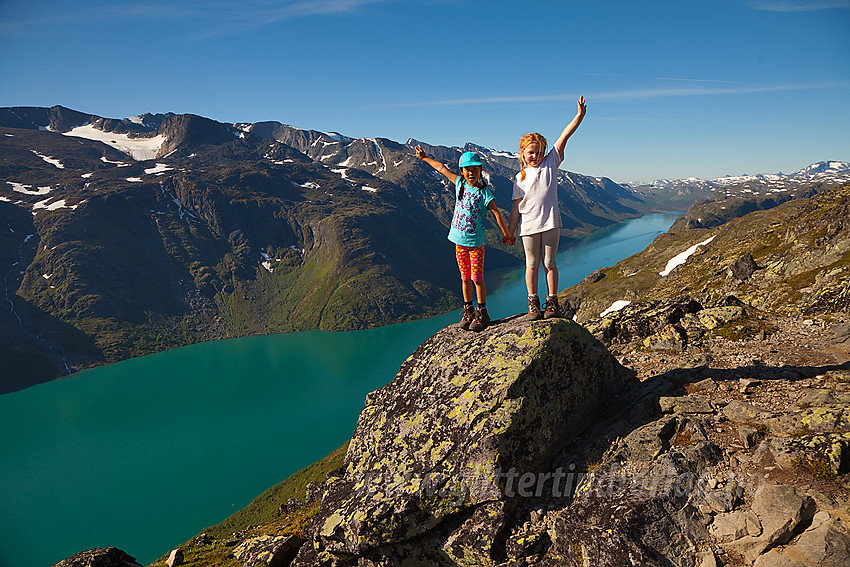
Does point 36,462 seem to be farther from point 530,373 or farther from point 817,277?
point 817,277

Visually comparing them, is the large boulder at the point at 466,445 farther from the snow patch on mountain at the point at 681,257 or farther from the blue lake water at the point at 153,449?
the snow patch on mountain at the point at 681,257

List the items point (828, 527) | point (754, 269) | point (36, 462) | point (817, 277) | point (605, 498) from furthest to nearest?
point (36, 462) → point (754, 269) → point (817, 277) → point (605, 498) → point (828, 527)

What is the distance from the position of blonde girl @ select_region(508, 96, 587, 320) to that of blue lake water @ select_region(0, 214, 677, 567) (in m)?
111

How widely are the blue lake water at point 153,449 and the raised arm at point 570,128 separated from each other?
114 meters

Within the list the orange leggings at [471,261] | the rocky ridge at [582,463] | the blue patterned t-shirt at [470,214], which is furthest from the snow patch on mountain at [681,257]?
the blue patterned t-shirt at [470,214]

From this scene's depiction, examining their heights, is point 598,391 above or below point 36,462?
above

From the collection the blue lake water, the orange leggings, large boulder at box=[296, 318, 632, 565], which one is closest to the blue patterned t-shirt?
the orange leggings

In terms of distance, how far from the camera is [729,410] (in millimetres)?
12508

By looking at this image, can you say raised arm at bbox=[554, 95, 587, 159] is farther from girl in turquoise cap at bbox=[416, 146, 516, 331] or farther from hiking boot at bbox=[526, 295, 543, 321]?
hiking boot at bbox=[526, 295, 543, 321]

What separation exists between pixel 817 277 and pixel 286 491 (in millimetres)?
97641

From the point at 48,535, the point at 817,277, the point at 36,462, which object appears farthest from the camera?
the point at 36,462

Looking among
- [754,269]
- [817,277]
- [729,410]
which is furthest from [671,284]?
[729,410]

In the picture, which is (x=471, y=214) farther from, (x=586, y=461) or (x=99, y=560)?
(x=99, y=560)

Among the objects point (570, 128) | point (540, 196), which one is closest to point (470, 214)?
Result: point (540, 196)
